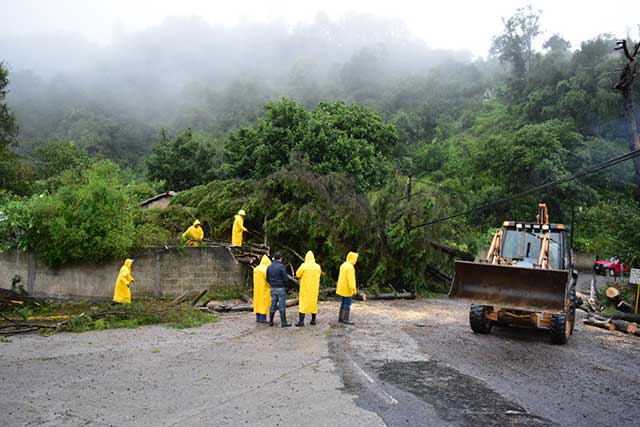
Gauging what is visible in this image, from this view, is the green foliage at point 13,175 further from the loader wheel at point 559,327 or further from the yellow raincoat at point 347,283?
the loader wheel at point 559,327

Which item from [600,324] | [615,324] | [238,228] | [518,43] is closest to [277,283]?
[238,228]

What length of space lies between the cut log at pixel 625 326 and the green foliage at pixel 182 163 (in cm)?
2853

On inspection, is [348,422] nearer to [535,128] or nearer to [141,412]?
[141,412]

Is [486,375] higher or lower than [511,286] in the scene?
lower

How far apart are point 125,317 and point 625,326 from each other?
11.9 meters

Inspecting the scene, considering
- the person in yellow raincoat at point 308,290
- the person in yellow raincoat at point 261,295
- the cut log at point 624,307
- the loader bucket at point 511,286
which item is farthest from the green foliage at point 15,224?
the cut log at point 624,307

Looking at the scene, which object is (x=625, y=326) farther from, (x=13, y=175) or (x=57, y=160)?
(x=57, y=160)

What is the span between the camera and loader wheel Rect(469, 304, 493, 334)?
11.0m

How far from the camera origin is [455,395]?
6.68 metres

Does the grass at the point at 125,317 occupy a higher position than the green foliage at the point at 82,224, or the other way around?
the green foliage at the point at 82,224

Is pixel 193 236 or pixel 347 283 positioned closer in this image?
pixel 347 283

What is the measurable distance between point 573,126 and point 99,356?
42.2 meters

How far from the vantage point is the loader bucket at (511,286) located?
10.1 meters

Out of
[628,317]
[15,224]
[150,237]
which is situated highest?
[15,224]
